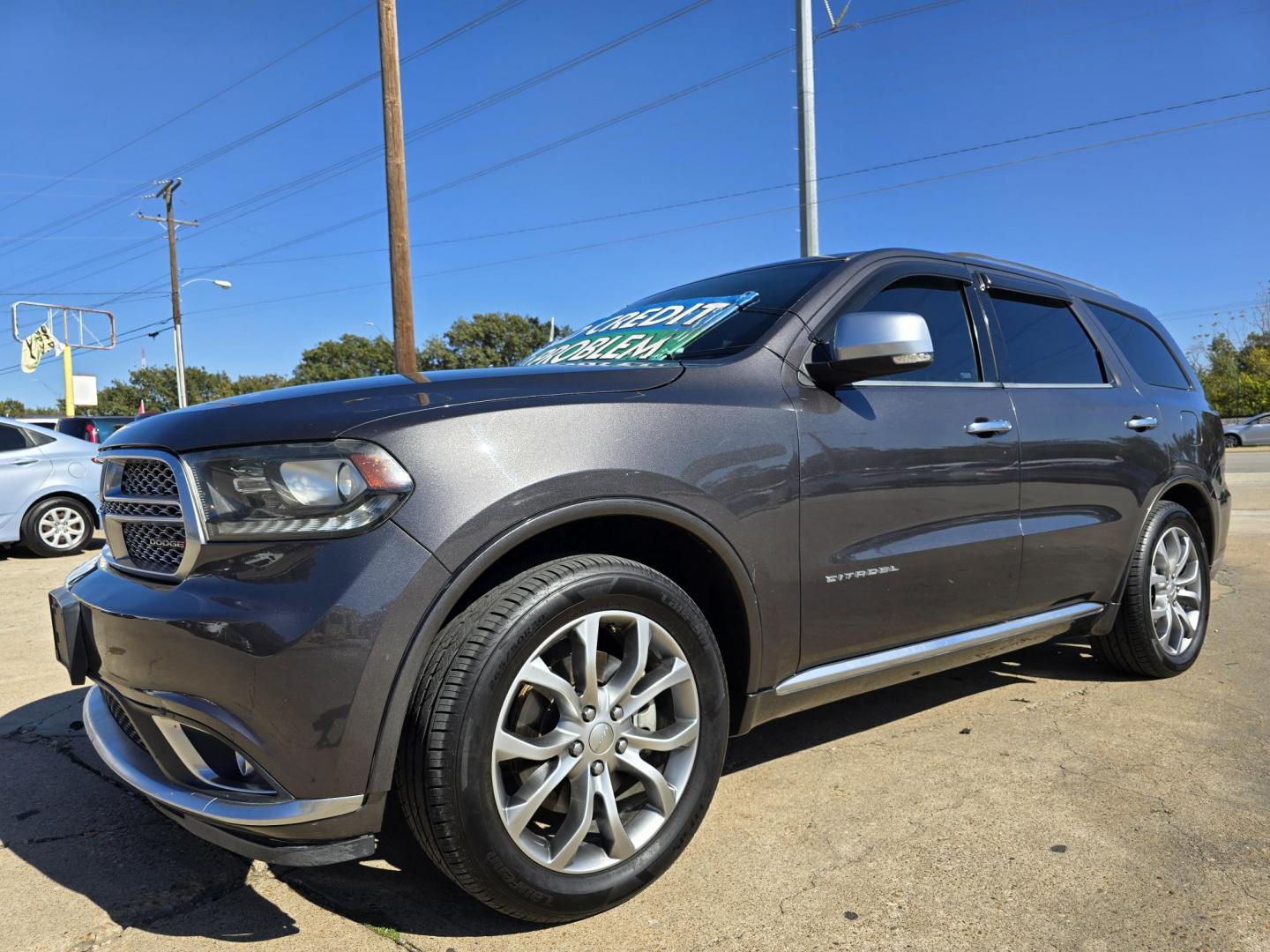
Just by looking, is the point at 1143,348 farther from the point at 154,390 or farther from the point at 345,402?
the point at 154,390

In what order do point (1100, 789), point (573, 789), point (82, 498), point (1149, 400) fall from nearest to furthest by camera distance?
point (573, 789) < point (1100, 789) < point (1149, 400) < point (82, 498)

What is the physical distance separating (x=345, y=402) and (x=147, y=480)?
1.93 feet

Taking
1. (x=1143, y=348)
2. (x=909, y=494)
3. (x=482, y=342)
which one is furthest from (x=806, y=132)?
(x=482, y=342)

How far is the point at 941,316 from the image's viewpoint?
3264mm

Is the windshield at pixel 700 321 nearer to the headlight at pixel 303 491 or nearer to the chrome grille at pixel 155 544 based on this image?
the headlight at pixel 303 491

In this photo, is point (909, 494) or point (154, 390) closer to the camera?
point (909, 494)

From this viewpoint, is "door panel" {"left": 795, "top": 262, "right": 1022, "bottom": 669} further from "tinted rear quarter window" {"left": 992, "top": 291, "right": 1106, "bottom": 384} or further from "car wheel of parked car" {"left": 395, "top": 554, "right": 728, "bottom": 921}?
"car wheel of parked car" {"left": 395, "top": 554, "right": 728, "bottom": 921}

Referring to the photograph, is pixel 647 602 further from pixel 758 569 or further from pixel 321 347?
pixel 321 347

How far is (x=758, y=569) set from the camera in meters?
2.42

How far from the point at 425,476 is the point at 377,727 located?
532 millimetres

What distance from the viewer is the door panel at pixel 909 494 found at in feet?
8.50

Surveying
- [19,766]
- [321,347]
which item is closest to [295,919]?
[19,766]

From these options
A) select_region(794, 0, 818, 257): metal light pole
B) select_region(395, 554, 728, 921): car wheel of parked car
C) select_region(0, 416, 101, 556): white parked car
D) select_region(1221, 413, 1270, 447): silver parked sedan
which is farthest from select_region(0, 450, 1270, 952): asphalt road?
select_region(1221, 413, 1270, 447): silver parked sedan

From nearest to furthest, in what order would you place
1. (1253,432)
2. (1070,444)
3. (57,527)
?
(1070,444), (57,527), (1253,432)
